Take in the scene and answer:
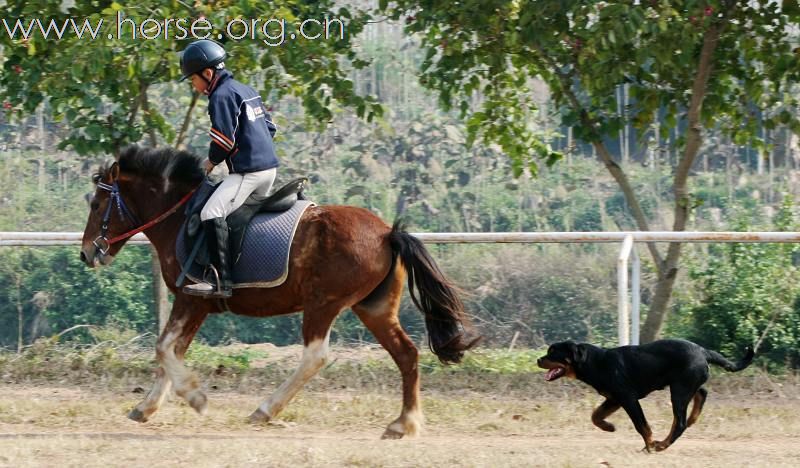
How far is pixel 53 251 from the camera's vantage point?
1368cm

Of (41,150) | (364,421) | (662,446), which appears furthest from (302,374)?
(41,150)

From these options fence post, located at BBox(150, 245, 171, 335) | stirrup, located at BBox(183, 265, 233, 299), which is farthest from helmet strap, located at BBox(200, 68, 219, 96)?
fence post, located at BBox(150, 245, 171, 335)

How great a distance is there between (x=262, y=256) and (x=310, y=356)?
774mm

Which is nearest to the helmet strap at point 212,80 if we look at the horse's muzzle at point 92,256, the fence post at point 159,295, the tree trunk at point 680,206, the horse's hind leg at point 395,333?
the horse's muzzle at point 92,256

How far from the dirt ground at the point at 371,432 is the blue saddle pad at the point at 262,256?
3.60 feet

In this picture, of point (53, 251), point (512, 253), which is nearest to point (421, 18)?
point (512, 253)

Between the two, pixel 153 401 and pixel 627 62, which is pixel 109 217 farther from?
pixel 627 62

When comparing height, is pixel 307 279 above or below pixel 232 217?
below

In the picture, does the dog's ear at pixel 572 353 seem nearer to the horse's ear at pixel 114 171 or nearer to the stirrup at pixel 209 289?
the stirrup at pixel 209 289

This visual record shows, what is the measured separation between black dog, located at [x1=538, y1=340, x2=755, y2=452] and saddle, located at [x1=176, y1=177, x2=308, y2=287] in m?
2.18

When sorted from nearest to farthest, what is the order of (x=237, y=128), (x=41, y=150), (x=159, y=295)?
1. (x=237, y=128)
2. (x=159, y=295)
3. (x=41, y=150)

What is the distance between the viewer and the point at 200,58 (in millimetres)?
8055

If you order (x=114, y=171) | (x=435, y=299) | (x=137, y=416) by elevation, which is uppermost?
(x=114, y=171)

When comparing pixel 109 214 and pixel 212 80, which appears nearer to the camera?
pixel 212 80
